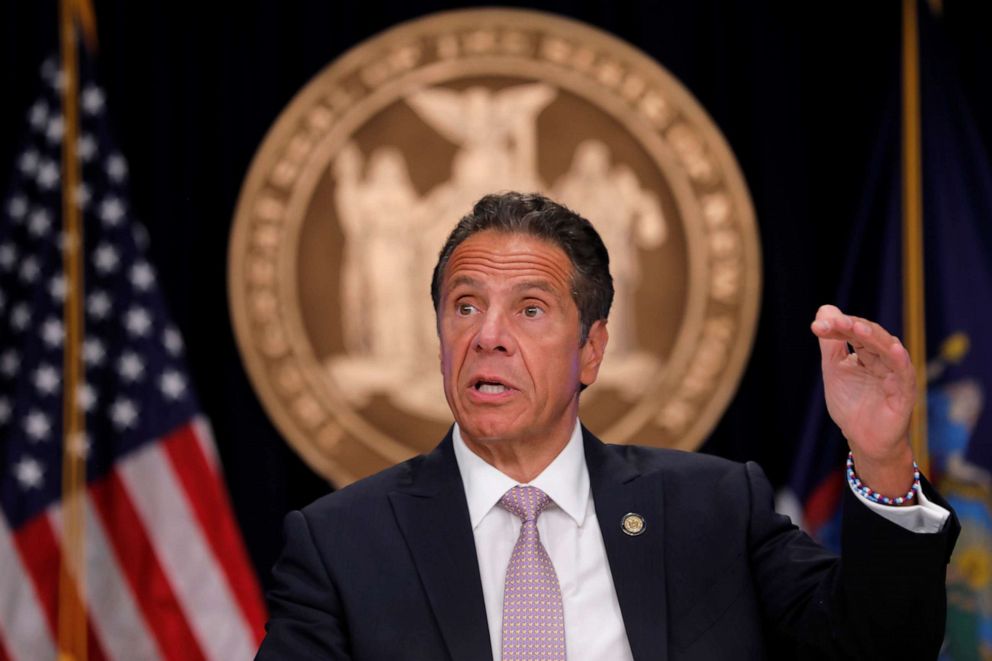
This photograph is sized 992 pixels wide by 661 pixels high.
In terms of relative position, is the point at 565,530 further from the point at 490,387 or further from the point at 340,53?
the point at 340,53

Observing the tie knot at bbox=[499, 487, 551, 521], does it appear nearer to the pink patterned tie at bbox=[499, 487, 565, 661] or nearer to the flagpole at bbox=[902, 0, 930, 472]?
the pink patterned tie at bbox=[499, 487, 565, 661]

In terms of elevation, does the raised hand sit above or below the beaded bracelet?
above

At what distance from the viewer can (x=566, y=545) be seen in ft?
6.29

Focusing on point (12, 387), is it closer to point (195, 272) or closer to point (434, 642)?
point (195, 272)

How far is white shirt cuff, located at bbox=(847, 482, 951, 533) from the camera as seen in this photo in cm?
169

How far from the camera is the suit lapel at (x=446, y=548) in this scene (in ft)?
5.89

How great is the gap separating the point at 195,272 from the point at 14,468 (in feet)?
2.86

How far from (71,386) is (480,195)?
4.95ft

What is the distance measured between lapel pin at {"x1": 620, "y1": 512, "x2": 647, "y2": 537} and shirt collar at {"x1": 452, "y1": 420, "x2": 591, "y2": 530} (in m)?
0.07

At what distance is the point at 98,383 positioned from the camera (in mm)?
4391

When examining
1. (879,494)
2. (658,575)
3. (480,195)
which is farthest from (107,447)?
(879,494)

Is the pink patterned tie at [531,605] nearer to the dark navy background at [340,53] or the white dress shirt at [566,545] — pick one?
the white dress shirt at [566,545]

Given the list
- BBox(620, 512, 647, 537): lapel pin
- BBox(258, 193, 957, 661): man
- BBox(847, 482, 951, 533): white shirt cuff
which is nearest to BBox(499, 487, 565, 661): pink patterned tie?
BBox(258, 193, 957, 661): man

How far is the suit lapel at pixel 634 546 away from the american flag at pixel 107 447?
2593mm
